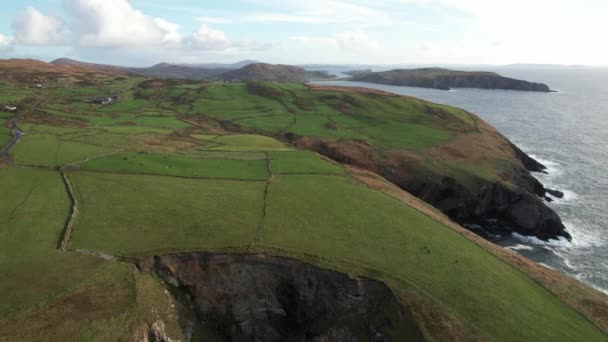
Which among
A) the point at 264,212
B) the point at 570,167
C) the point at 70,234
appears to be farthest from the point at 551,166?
A: the point at 70,234

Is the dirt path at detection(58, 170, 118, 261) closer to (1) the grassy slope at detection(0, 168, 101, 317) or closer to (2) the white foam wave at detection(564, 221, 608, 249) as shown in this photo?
(1) the grassy slope at detection(0, 168, 101, 317)

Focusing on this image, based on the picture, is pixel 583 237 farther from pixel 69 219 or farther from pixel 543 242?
pixel 69 219

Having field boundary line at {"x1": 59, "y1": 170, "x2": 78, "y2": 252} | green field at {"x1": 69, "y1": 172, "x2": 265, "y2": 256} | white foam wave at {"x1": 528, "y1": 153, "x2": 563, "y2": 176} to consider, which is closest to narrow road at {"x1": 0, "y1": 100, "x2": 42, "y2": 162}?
green field at {"x1": 69, "y1": 172, "x2": 265, "y2": 256}

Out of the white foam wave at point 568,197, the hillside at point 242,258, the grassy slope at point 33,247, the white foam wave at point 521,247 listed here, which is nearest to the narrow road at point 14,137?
the hillside at point 242,258

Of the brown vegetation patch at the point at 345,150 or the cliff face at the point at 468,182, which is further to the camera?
the brown vegetation patch at the point at 345,150

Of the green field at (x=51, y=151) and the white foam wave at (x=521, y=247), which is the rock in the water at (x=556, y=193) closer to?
the white foam wave at (x=521, y=247)
